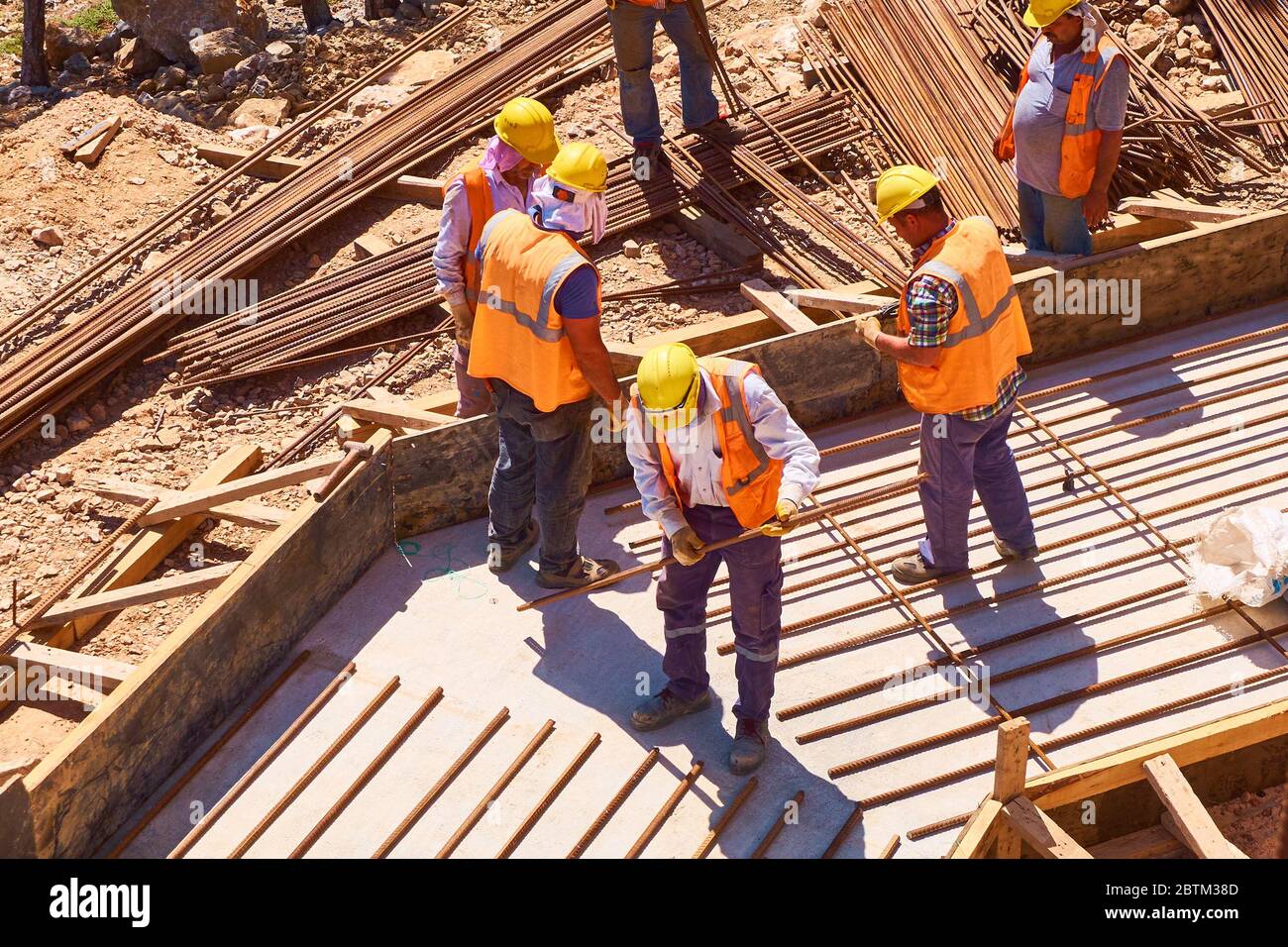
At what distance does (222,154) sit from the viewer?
36.8 feet

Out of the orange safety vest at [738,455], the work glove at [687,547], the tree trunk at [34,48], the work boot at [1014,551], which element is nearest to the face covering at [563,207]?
the orange safety vest at [738,455]

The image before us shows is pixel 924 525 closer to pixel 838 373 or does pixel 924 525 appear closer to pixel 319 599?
pixel 838 373

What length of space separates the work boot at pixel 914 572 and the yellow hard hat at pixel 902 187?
175cm

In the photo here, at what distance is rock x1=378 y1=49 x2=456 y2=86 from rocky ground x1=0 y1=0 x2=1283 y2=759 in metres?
0.03

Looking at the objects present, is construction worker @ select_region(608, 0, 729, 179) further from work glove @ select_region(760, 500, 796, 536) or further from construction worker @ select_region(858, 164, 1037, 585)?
work glove @ select_region(760, 500, 796, 536)

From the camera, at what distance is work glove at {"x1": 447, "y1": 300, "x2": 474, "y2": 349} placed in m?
6.83

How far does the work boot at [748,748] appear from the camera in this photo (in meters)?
5.70

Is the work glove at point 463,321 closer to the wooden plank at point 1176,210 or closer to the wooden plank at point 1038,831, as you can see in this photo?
the wooden plank at point 1038,831

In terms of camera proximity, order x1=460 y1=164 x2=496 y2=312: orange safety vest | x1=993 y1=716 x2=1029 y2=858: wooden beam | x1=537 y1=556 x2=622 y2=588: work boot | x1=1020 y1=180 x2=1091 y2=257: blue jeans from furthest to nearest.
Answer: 1. x1=1020 y1=180 x2=1091 y2=257: blue jeans
2. x1=537 y1=556 x2=622 y2=588: work boot
3. x1=460 y1=164 x2=496 y2=312: orange safety vest
4. x1=993 y1=716 x2=1029 y2=858: wooden beam

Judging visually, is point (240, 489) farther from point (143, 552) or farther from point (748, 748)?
point (748, 748)

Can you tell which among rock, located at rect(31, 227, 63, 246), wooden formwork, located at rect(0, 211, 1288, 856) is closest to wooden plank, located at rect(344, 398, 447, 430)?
wooden formwork, located at rect(0, 211, 1288, 856)

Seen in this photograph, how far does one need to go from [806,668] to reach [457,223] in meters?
2.69

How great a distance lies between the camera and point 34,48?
12.8m

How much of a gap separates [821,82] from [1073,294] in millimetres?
3570
